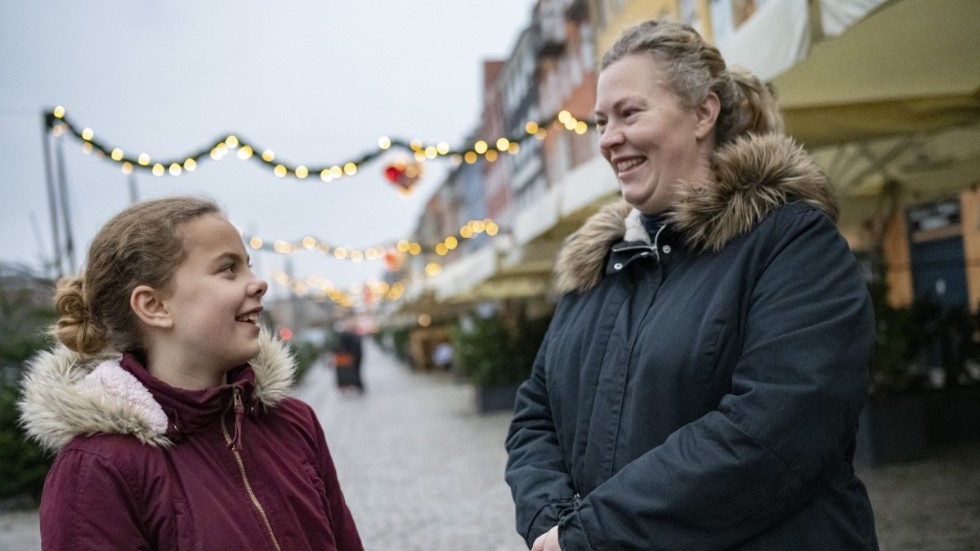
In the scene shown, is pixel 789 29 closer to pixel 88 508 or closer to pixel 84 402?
pixel 84 402

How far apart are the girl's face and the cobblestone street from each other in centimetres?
422

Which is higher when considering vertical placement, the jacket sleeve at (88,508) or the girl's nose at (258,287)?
the girl's nose at (258,287)

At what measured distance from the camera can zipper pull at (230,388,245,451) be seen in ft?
6.28

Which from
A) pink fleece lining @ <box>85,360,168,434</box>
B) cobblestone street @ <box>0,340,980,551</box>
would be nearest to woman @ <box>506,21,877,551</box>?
pink fleece lining @ <box>85,360,168,434</box>

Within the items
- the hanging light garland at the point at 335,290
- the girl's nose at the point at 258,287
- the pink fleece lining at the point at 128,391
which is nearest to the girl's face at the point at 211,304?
the girl's nose at the point at 258,287

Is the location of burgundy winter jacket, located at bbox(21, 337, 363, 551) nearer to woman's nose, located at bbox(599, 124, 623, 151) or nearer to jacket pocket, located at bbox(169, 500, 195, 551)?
jacket pocket, located at bbox(169, 500, 195, 551)

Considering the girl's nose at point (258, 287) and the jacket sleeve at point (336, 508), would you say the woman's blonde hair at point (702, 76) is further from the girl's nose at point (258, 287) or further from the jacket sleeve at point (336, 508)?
the jacket sleeve at point (336, 508)

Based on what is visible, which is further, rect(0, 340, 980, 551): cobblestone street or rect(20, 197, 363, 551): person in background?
rect(0, 340, 980, 551): cobblestone street

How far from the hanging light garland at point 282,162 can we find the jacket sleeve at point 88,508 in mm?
7153

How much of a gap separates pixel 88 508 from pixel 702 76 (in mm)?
1544

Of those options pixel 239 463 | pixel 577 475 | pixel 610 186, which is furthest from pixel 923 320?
pixel 239 463

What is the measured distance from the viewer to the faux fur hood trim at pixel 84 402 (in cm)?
177

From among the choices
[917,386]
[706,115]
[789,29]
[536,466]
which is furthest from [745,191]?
[917,386]

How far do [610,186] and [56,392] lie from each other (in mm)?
5015
